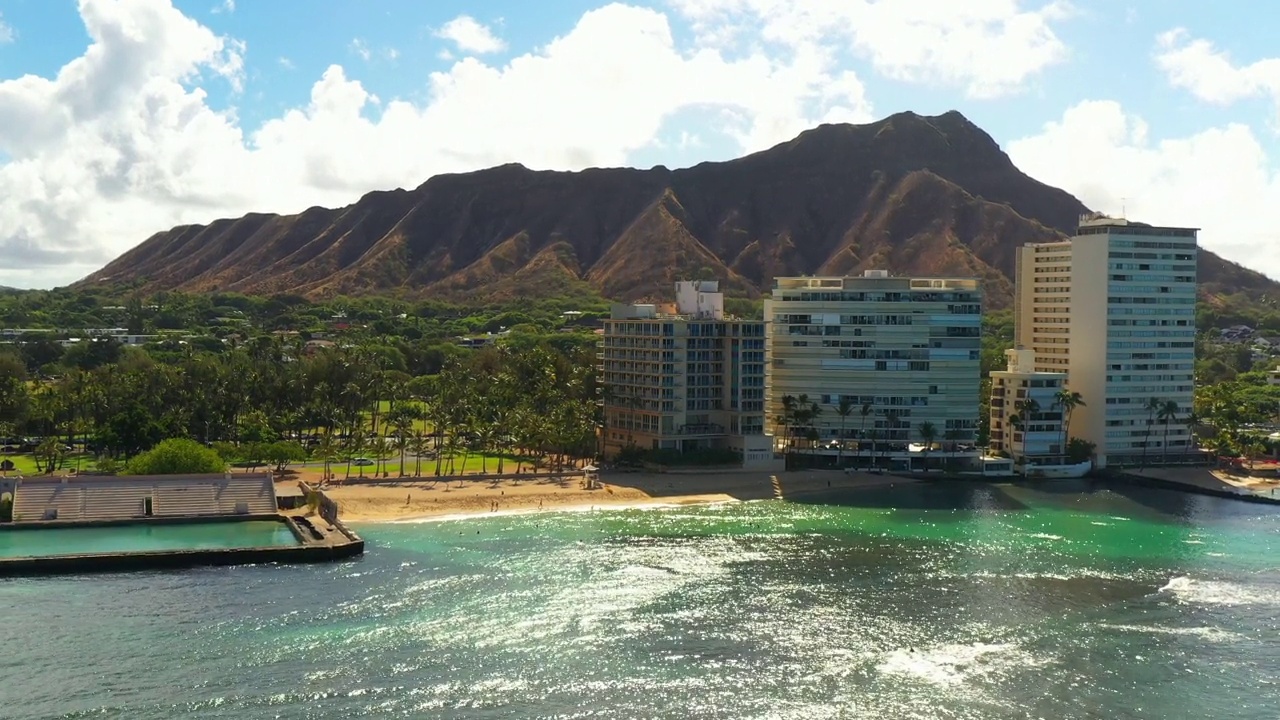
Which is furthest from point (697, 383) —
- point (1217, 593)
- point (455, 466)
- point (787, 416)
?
point (1217, 593)

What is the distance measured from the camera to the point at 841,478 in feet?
314

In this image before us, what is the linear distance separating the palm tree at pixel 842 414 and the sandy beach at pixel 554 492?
10.9 feet

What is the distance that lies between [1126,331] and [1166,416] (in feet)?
26.3

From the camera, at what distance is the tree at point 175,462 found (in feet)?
261

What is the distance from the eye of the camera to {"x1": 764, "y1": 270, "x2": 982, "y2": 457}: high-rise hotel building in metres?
101

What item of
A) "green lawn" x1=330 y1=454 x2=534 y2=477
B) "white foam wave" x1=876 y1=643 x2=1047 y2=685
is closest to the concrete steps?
"green lawn" x1=330 y1=454 x2=534 y2=477

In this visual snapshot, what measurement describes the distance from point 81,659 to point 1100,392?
8384 centimetres

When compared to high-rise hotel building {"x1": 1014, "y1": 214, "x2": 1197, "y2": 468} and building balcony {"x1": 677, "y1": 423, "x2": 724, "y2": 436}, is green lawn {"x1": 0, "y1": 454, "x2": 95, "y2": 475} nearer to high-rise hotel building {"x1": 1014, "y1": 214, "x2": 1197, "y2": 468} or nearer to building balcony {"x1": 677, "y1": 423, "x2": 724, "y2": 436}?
building balcony {"x1": 677, "y1": 423, "x2": 724, "y2": 436}

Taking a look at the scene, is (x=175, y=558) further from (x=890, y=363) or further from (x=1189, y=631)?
(x=890, y=363)

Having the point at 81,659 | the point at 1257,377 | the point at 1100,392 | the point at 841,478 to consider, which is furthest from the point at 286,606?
the point at 1257,377

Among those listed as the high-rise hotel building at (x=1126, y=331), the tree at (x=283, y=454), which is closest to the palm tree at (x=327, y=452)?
the tree at (x=283, y=454)

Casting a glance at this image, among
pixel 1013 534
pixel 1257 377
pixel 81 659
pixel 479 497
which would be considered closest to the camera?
pixel 81 659

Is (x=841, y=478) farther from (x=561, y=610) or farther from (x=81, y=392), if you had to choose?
(x=81, y=392)

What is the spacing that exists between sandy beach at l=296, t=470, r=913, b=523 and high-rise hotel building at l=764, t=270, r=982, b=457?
5766 millimetres
